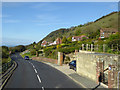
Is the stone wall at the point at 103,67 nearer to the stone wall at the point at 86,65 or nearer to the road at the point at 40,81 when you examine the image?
the stone wall at the point at 86,65

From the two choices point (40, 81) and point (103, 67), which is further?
point (40, 81)

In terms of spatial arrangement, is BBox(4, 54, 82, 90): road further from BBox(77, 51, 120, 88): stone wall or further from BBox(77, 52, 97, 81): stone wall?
BBox(77, 51, 120, 88): stone wall

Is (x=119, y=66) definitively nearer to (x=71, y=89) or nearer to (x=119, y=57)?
(x=119, y=57)

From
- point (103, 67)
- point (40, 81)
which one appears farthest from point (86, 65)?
point (40, 81)

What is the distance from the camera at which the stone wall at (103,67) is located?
11.2 m

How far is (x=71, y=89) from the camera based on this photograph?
12539mm

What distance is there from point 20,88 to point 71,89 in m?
4.54

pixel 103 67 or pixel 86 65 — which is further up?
pixel 103 67

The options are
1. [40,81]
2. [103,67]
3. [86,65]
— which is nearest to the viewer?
[103,67]

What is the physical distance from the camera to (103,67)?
13758 mm

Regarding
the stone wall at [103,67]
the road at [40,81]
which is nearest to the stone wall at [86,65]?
the stone wall at [103,67]

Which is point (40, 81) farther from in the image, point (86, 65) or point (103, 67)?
point (103, 67)

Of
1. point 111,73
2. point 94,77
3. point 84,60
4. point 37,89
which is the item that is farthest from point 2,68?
point 111,73

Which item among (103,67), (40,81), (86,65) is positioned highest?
(103,67)
